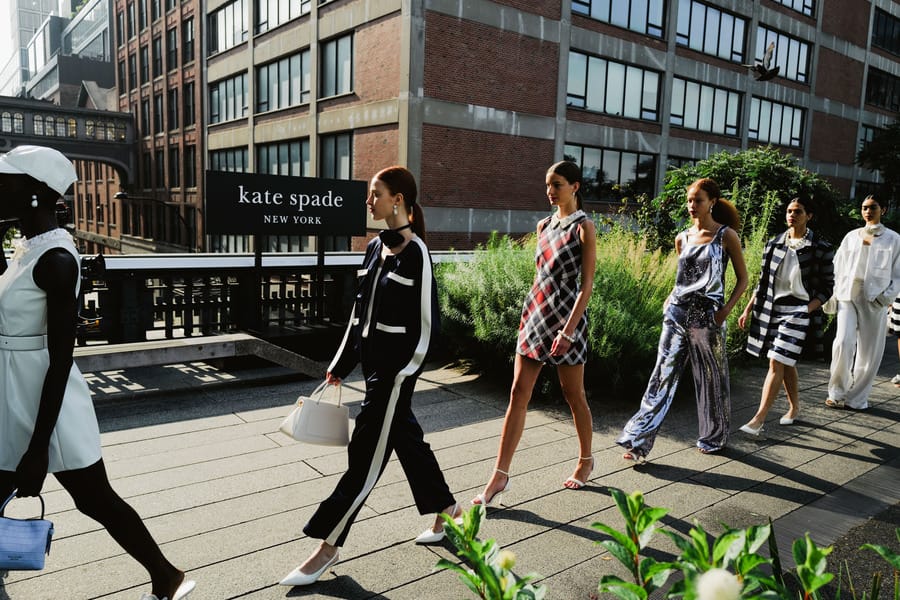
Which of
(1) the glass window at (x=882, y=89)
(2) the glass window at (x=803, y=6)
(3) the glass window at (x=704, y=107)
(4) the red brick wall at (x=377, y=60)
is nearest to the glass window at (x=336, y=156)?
(4) the red brick wall at (x=377, y=60)

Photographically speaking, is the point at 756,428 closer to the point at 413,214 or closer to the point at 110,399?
the point at 413,214

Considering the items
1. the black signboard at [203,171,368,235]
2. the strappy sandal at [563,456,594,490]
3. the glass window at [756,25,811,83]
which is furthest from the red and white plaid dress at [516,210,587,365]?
the glass window at [756,25,811,83]

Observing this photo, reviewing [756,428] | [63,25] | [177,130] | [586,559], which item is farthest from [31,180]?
[63,25]

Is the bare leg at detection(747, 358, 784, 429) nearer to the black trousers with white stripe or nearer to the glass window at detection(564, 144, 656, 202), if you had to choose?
the black trousers with white stripe

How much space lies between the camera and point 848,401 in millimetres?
6801

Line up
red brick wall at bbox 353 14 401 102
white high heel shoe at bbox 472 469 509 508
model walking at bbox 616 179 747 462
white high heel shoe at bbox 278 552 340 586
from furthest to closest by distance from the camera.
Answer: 1. red brick wall at bbox 353 14 401 102
2. model walking at bbox 616 179 747 462
3. white high heel shoe at bbox 472 469 509 508
4. white high heel shoe at bbox 278 552 340 586

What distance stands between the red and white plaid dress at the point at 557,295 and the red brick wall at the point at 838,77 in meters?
40.8

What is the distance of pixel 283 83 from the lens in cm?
3053

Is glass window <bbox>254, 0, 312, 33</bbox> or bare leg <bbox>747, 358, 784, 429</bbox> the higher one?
glass window <bbox>254, 0, 312, 33</bbox>

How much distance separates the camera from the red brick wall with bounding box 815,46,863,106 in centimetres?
3812

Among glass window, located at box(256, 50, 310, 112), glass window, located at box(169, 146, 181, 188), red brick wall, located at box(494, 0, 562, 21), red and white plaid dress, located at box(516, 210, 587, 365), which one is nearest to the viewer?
red and white plaid dress, located at box(516, 210, 587, 365)

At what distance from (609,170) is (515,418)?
2675 centimetres

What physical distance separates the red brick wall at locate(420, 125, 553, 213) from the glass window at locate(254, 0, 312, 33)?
979 cm

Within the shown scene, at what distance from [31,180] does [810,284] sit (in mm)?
5916
